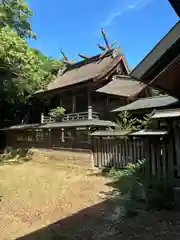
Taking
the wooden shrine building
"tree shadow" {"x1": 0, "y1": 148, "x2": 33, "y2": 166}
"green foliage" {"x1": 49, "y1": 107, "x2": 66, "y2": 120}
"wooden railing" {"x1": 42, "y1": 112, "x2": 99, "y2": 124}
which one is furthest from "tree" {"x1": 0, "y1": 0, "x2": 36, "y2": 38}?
"tree shadow" {"x1": 0, "y1": 148, "x2": 33, "y2": 166}

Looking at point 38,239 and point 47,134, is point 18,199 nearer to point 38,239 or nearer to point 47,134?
point 38,239

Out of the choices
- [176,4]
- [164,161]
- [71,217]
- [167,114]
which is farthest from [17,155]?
[176,4]

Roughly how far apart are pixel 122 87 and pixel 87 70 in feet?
13.3

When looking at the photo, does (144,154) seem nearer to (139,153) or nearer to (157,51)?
(139,153)

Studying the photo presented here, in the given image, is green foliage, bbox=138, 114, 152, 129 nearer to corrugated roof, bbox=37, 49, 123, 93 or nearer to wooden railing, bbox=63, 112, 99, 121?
wooden railing, bbox=63, 112, 99, 121

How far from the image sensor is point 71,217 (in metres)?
5.35

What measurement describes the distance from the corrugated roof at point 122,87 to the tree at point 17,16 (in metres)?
7.77

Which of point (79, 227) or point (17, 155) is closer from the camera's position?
point (79, 227)

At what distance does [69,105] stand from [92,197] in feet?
44.1

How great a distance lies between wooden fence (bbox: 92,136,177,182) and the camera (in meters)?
5.99

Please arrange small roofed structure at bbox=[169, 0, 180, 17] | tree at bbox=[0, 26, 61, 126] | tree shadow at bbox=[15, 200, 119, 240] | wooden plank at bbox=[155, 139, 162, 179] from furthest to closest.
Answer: tree at bbox=[0, 26, 61, 126] < wooden plank at bbox=[155, 139, 162, 179] < tree shadow at bbox=[15, 200, 119, 240] < small roofed structure at bbox=[169, 0, 180, 17]

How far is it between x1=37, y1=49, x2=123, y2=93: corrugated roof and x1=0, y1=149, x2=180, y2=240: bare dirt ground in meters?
→ 9.30

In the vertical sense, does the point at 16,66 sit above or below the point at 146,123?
above

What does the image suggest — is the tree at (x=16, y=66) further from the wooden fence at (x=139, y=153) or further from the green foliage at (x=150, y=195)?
the green foliage at (x=150, y=195)
